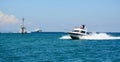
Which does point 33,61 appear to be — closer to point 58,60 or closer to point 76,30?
point 58,60

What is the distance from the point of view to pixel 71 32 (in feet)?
290

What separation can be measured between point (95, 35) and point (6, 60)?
74825mm

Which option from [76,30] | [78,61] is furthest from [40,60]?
[76,30]

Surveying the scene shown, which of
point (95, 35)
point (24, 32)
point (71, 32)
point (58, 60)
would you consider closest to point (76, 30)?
point (71, 32)

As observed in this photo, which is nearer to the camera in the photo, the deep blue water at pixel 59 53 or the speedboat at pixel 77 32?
the deep blue water at pixel 59 53

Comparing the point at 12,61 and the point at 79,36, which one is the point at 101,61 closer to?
the point at 12,61

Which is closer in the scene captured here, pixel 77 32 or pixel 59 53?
pixel 59 53

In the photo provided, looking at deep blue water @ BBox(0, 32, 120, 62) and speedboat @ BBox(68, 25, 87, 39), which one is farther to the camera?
speedboat @ BBox(68, 25, 87, 39)

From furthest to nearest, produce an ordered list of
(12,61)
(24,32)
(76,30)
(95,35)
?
(24,32) < (95,35) < (76,30) < (12,61)

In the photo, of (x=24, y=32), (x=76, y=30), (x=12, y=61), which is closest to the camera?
(x=12, y=61)

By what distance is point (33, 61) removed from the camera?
38688 mm

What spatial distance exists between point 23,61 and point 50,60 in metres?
2.88

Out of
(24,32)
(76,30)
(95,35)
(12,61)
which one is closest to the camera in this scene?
(12,61)

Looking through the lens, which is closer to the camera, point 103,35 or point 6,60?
point 6,60
